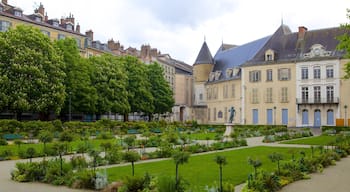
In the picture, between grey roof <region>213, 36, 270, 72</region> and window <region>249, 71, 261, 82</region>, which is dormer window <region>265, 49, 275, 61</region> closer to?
window <region>249, 71, 261, 82</region>

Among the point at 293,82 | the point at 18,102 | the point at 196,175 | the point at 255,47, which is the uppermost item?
the point at 255,47

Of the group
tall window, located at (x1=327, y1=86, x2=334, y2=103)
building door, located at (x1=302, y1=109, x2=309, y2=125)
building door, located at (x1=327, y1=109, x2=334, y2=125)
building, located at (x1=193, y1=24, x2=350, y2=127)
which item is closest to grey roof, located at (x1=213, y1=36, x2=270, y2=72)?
building, located at (x1=193, y1=24, x2=350, y2=127)

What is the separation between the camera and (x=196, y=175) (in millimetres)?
11898

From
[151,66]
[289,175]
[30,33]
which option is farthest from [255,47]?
[289,175]

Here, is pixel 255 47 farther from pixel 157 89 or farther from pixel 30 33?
pixel 30 33

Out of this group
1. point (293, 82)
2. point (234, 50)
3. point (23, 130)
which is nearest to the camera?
point (23, 130)

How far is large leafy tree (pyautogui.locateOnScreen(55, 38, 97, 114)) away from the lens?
41.8m

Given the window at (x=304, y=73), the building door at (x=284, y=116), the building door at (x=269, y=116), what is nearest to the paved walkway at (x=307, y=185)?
the window at (x=304, y=73)

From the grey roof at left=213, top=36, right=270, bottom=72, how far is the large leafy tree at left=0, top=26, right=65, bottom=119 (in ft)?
102

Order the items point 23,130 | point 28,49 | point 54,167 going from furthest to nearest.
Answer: point 28,49 < point 23,130 < point 54,167

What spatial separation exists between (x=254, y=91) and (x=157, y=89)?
13.9 metres

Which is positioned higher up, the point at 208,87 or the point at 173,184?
the point at 208,87

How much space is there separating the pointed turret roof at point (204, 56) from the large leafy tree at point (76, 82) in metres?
31.7

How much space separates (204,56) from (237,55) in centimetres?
877
